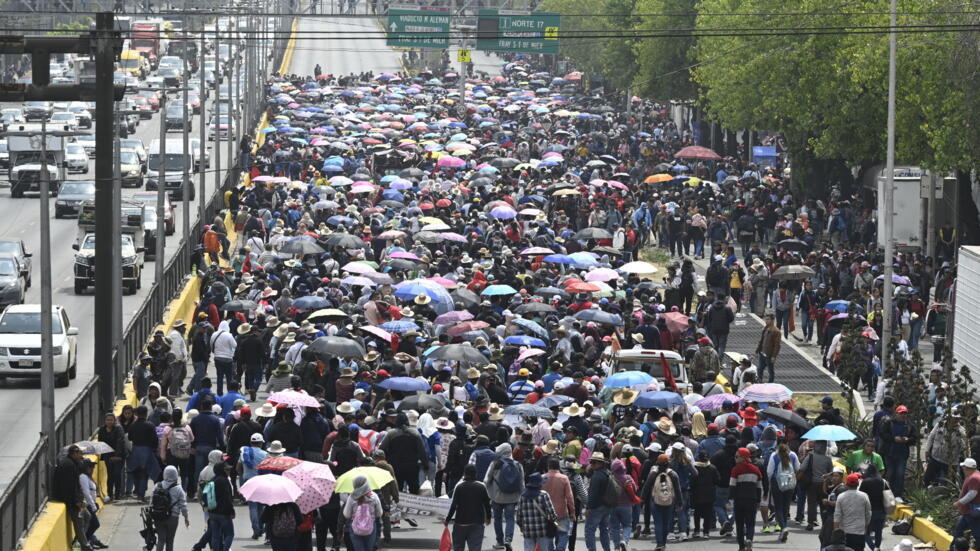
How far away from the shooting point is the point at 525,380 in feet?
91.1

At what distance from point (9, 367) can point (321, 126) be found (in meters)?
49.8

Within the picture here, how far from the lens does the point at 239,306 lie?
33688 mm

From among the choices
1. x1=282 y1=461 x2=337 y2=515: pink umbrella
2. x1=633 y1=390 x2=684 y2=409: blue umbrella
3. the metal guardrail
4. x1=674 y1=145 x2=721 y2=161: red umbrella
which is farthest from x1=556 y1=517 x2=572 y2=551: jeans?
x1=674 y1=145 x2=721 y2=161: red umbrella

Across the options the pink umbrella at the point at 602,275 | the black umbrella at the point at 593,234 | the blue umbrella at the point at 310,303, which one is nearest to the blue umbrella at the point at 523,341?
the blue umbrella at the point at 310,303

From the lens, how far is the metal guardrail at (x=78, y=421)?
65.2 feet

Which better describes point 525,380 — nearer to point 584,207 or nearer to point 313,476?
point 313,476

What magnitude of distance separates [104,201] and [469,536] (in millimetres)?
12451

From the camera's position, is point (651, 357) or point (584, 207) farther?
point (584, 207)

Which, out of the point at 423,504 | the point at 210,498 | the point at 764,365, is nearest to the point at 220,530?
the point at 210,498

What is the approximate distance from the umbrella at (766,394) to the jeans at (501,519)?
243 inches

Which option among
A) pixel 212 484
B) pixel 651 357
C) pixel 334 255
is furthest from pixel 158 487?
pixel 334 255

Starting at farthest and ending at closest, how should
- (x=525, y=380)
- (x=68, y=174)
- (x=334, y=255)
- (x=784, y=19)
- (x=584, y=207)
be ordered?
(x=68, y=174) < (x=784, y=19) < (x=584, y=207) < (x=334, y=255) < (x=525, y=380)

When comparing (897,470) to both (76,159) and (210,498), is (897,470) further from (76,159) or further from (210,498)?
(76,159)

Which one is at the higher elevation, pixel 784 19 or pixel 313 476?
pixel 784 19
